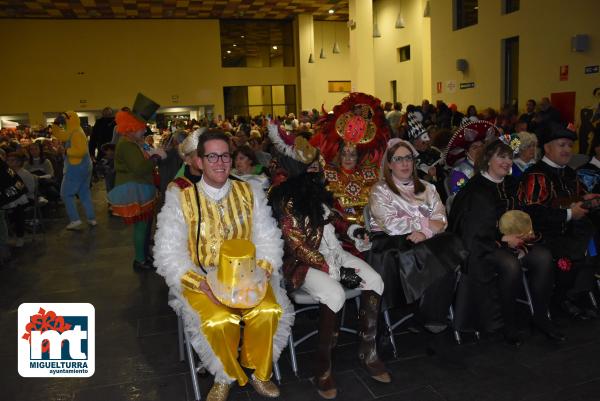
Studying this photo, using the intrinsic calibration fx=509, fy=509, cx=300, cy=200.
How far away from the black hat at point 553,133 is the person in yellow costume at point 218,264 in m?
2.16

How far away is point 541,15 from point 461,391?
9.00 meters

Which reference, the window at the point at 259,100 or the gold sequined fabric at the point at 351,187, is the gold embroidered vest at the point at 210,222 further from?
the window at the point at 259,100

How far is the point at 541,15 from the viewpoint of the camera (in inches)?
382

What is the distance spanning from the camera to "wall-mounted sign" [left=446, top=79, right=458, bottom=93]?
12.6m

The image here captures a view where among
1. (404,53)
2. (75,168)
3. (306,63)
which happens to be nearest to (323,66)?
(306,63)

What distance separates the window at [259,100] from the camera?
916 inches

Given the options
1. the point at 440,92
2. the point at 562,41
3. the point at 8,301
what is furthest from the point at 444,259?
the point at 440,92

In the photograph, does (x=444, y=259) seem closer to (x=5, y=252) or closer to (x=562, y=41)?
(x=5, y=252)

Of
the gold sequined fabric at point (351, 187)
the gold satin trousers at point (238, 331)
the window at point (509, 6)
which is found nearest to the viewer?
the gold satin trousers at point (238, 331)

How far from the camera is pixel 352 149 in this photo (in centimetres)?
414

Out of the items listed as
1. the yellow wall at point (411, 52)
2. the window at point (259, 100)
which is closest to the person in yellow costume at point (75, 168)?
the yellow wall at point (411, 52)

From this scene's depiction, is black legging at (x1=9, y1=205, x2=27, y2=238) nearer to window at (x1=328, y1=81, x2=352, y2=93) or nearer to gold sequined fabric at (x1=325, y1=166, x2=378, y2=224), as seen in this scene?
gold sequined fabric at (x1=325, y1=166, x2=378, y2=224)

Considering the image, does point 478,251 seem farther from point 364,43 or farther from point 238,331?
point 364,43

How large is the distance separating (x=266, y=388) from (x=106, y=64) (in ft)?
69.5
